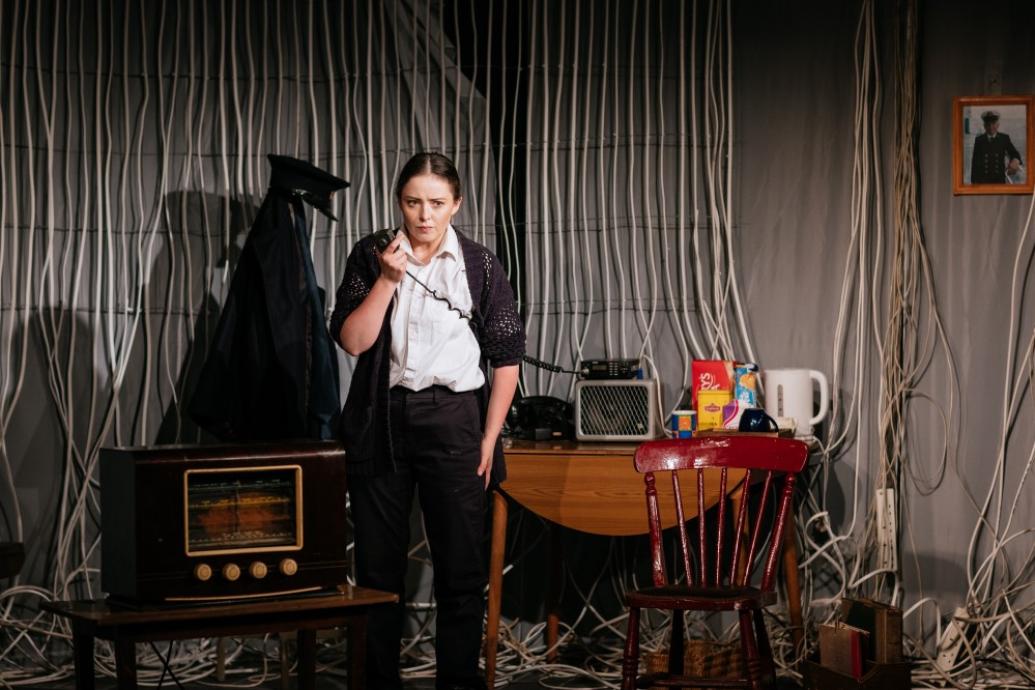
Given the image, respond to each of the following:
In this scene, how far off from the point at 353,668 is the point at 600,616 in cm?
170

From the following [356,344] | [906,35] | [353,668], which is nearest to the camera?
[353,668]

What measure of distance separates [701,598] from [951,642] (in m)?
1.34

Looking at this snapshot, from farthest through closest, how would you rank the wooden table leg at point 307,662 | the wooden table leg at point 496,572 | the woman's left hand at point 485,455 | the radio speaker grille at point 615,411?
the radio speaker grille at point 615,411 → the wooden table leg at point 496,572 → the woman's left hand at point 485,455 → the wooden table leg at point 307,662

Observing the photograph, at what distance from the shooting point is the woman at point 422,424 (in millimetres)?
2961

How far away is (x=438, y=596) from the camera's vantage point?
3.05 m

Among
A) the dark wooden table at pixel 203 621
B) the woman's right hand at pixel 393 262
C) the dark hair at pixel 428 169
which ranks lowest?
the dark wooden table at pixel 203 621

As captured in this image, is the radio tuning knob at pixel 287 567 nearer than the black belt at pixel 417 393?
Yes

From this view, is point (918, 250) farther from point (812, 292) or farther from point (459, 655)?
point (459, 655)

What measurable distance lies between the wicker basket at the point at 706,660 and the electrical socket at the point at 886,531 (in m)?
0.58

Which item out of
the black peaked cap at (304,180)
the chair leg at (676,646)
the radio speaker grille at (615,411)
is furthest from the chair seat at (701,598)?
the black peaked cap at (304,180)

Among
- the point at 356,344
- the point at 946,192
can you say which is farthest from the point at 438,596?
the point at 946,192

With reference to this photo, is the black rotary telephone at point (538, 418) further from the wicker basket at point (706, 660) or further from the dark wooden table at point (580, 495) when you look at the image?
the wicker basket at point (706, 660)

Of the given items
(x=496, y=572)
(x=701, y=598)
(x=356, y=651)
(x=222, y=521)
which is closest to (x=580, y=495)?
(x=496, y=572)

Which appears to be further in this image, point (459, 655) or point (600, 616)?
point (600, 616)
